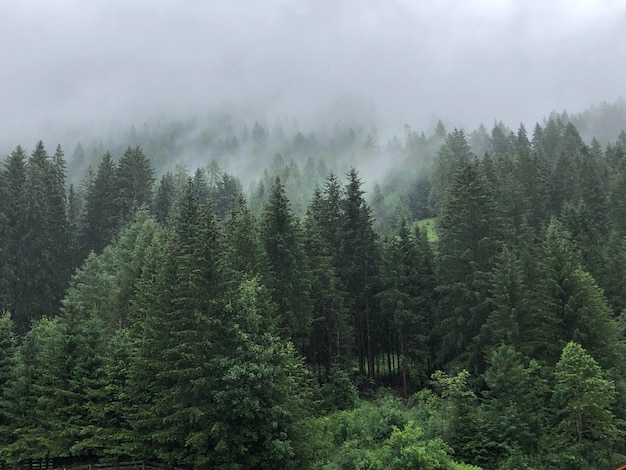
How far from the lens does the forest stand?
2633cm

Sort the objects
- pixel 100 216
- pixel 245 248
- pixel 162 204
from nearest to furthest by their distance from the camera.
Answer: pixel 245 248
pixel 100 216
pixel 162 204

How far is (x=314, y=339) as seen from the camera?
4381 centimetres

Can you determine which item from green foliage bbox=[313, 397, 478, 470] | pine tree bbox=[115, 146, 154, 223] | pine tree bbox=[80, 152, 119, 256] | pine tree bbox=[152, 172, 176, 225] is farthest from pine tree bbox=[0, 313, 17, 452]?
pine tree bbox=[152, 172, 176, 225]

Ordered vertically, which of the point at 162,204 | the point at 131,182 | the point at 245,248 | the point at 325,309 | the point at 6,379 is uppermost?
the point at 131,182

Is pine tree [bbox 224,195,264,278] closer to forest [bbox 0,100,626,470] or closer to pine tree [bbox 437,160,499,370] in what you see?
forest [bbox 0,100,626,470]

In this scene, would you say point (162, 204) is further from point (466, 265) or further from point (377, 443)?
point (377, 443)

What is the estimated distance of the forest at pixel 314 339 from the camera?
26328 millimetres

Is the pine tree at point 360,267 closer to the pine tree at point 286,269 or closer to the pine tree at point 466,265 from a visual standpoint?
the pine tree at point 466,265

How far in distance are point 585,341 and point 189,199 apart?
30675 millimetres

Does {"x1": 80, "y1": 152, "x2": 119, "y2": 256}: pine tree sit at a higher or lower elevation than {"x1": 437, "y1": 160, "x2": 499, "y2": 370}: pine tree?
higher

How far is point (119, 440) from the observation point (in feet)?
94.0

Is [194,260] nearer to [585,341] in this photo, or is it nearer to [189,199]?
[189,199]

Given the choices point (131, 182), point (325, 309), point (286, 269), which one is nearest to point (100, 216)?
Answer: point (131, 182)

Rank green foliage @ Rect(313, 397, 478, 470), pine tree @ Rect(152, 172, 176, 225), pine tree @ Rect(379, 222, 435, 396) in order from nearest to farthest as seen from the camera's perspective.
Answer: green foliage @ Rect(313, 397, 478, 470) → pine tree @ Rect(379, 222, 435, 396) → pine tree @ Rect(152, 172, 176, 225)
